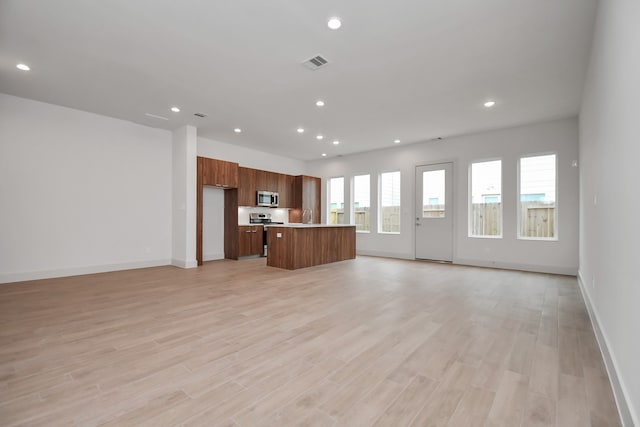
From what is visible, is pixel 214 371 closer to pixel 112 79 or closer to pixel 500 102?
pixel 112 79

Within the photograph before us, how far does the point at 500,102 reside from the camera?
16.1 feet

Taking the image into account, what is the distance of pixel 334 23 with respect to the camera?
115 inches

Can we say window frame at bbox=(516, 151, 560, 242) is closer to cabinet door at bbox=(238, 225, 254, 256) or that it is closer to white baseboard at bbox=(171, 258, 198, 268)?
cabinet door at bbox=(238, 225, 254, 256)

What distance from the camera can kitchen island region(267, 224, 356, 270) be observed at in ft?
20.0

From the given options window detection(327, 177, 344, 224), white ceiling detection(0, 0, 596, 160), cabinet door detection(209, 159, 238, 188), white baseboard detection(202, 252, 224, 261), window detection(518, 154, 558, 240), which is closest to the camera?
white ceiling detection(0, 0, 596, 160)

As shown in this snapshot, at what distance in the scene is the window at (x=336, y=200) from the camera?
9.42 metres

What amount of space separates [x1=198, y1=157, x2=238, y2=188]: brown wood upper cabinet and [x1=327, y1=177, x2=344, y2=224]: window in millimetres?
3384

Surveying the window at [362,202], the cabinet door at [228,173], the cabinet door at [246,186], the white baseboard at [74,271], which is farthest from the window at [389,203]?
the white baseboard at [74,271]

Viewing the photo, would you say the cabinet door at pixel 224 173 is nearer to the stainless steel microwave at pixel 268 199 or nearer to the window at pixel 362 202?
the stainless steel microwave at pixel 268 199

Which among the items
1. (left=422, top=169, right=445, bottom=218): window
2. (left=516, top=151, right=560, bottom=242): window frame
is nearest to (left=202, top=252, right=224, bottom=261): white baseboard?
(left=422, top=169, right=445, bottom=218): window

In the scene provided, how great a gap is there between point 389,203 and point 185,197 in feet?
17.4

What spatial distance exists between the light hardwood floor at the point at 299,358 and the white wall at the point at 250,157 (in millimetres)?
4307

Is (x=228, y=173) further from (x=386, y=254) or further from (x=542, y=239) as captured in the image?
(x=542, y=239)

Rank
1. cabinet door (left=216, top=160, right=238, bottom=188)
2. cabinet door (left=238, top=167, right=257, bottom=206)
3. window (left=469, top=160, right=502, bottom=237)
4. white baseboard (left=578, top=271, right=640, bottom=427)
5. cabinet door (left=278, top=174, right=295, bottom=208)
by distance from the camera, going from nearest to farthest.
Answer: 1. white baseboard (left=578, top=271, right=640, bottom=427)
2. window (left=469, top=160, right=502, bottom=237)
3. cabinet door (left=216, top=160, right=238, bottom=188)
4. cabinet door (left=238, top=167, right=257, bottom=206)
5. cabinet door (left=278, top=174, right=295, bottom=208)
